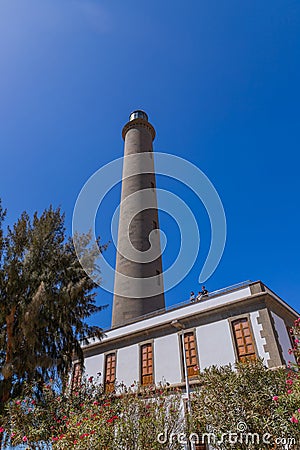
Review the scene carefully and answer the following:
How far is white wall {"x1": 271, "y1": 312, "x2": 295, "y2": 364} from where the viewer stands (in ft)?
44.7

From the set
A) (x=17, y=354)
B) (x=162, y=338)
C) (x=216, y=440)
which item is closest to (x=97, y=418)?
(x=216, y=440)

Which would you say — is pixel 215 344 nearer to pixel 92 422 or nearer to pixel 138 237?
pixel 92 422

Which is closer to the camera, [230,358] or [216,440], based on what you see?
[216,440]

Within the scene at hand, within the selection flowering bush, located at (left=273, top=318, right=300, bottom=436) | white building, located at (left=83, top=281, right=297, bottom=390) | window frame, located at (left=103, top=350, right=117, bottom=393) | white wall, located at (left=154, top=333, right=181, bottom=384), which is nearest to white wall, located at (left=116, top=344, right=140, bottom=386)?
white building, located at (left=83, top=281, right=297, bottom=390)

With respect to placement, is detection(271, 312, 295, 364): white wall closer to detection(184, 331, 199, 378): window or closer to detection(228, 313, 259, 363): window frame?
detection(228, 313, 259, 363): window frame

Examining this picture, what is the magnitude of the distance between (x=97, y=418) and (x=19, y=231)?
8927 mm

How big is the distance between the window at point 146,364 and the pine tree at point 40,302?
2.66 m

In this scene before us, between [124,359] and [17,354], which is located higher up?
[124,359]

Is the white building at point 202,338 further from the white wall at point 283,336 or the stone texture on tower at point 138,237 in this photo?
the stone texture on tower at point 138,237

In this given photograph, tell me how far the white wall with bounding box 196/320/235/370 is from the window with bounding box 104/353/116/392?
5.31 metres

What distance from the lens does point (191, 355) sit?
49.5ft

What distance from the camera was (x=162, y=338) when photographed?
16.6 meters

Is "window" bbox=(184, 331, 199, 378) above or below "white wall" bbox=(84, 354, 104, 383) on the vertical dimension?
below

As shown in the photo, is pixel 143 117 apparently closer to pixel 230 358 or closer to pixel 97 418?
pixel 230 358
